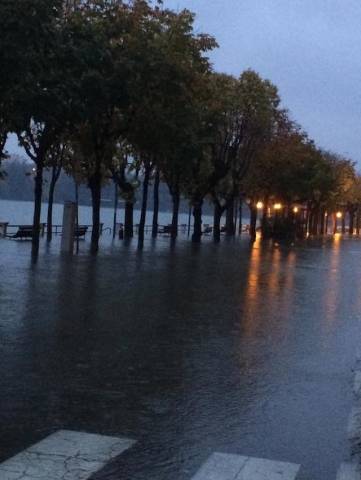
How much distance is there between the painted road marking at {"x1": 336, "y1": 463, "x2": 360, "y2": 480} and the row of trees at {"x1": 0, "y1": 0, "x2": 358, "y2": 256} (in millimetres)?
10326

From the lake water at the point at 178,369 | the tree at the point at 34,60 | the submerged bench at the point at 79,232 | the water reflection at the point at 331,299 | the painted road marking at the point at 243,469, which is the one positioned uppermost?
the tree at the point at 34,60

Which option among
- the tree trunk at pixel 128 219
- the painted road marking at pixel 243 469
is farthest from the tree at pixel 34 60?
the tree trunk at pixel 128 219

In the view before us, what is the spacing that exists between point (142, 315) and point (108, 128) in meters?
20.3

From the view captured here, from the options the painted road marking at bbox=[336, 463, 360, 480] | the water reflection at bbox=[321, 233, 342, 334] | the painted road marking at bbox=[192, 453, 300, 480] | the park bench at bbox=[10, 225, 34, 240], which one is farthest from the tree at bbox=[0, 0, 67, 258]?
the park bench at bbox=[10, 225, 34, 240]

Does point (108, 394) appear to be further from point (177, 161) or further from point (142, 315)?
point (177, 161)

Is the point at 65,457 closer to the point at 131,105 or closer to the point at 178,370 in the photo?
the point at 178,370

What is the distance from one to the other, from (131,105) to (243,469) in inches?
1081

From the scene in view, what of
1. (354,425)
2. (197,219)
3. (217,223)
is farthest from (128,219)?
(354,425)

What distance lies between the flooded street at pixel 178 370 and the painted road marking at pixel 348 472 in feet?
0.24

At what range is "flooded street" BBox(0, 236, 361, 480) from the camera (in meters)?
6.59

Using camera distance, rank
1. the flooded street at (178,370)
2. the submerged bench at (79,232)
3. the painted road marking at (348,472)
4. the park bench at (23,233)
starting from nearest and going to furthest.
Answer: the painted road marking at (348,472)
the flooded street at (178,370)
the submerged bench at (79,232)
the park bench at (23,233)

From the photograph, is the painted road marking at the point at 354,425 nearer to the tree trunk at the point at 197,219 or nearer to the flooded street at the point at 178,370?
the flooded street at the point at 178,370

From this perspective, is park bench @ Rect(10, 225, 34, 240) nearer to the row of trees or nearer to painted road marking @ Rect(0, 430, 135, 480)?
the row of trees

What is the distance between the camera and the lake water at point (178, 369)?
21.6 feet
